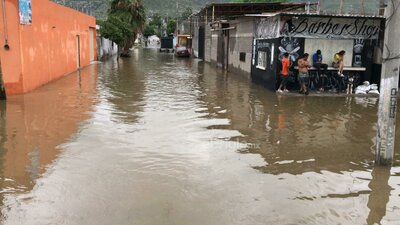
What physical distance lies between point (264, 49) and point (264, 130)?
8956mm

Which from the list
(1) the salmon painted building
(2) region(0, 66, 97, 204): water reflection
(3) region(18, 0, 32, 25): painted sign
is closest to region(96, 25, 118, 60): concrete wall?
(1) the salmon painted building

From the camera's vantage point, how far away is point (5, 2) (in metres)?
13.9

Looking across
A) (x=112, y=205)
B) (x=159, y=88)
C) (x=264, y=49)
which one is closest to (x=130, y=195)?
(x=112, y=205)

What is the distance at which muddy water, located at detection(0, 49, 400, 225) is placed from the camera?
5.42 metres

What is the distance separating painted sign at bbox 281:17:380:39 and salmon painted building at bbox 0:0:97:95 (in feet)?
30.7

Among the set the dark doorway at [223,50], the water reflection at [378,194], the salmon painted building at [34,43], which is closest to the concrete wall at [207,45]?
the dark doorway at [223,50]

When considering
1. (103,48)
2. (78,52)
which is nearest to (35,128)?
(78,52)

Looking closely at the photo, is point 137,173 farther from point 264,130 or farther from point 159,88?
point 159,88

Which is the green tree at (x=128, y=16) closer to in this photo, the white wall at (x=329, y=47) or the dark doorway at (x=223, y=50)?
the dark doorway at (x=223, y=50)

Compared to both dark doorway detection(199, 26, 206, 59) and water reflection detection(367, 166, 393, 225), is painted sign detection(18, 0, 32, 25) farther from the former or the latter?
dark doorway detection(199, 26, 206, 59)

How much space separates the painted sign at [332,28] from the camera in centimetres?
1579

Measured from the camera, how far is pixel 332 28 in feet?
52.5

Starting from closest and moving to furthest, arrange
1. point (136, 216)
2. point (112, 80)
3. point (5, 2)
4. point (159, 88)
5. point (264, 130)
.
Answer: point (136, 216) < point (264, 130) < point (5, 2) < point (159, 88) < point (112, 80)

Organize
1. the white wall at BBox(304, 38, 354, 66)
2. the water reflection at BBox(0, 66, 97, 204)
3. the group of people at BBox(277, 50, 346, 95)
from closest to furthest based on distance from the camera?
1. the water reflection at BBox(0, 66, 97, 204)
2. the group of people at BBox(277, 50, 346, 95)
3. the white wall at BBox(304, 38, 354, 66)
